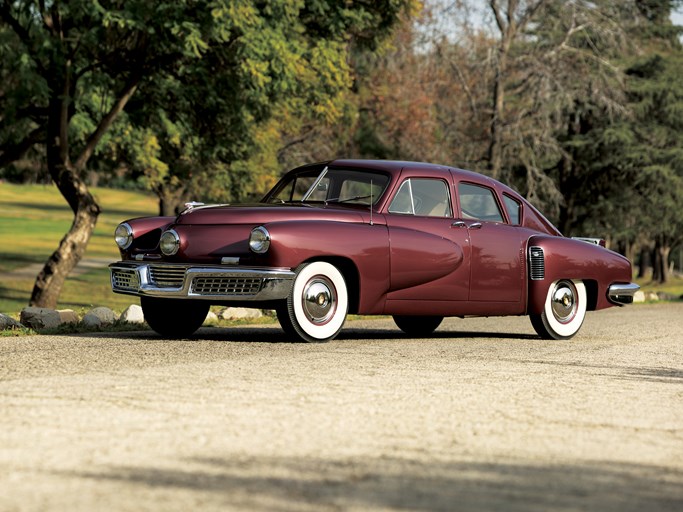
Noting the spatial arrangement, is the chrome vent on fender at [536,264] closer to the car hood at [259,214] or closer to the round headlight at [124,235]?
the car hood at [259,214]

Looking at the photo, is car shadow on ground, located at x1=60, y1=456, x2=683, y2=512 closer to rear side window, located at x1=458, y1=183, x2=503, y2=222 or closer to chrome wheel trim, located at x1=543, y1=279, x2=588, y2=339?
rear side window, located at x1=458, y1=183, x2=503, y2=222

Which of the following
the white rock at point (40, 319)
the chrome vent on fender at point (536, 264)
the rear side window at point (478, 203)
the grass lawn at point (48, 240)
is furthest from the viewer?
the grass lawn at point (48, 240)

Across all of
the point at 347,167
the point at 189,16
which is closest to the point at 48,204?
the point at 189,16

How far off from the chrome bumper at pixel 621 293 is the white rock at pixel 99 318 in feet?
18.0

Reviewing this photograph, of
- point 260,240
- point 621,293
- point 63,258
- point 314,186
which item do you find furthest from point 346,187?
point 63,258

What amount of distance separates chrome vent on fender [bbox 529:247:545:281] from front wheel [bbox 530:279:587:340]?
278mm

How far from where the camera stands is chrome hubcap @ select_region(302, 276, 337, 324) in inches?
417

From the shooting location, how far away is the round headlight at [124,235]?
11297 millimetres

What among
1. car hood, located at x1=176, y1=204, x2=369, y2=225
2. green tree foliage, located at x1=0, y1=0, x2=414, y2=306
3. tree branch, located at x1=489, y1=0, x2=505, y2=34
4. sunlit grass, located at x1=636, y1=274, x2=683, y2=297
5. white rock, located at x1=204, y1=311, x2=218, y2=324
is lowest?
sunlit grass, located at x1=636, y1=274, x2=683, y2=297

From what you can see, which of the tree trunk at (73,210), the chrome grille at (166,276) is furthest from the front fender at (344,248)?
the tree trunk at (73,210)

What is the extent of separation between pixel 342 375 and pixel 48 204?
376 feet

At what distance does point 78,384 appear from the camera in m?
7.50

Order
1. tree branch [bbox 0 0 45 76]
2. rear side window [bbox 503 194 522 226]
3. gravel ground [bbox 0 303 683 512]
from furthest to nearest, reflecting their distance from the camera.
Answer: tree branch [bbox 0 0 45 76] < rear side window [bbox 503 194 522 226] < gravel ground [bbox 0 303 683 512]

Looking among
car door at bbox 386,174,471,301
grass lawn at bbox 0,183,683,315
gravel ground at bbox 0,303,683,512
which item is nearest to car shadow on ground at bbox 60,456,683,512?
gravel ground at bbox 0,303,683,512
